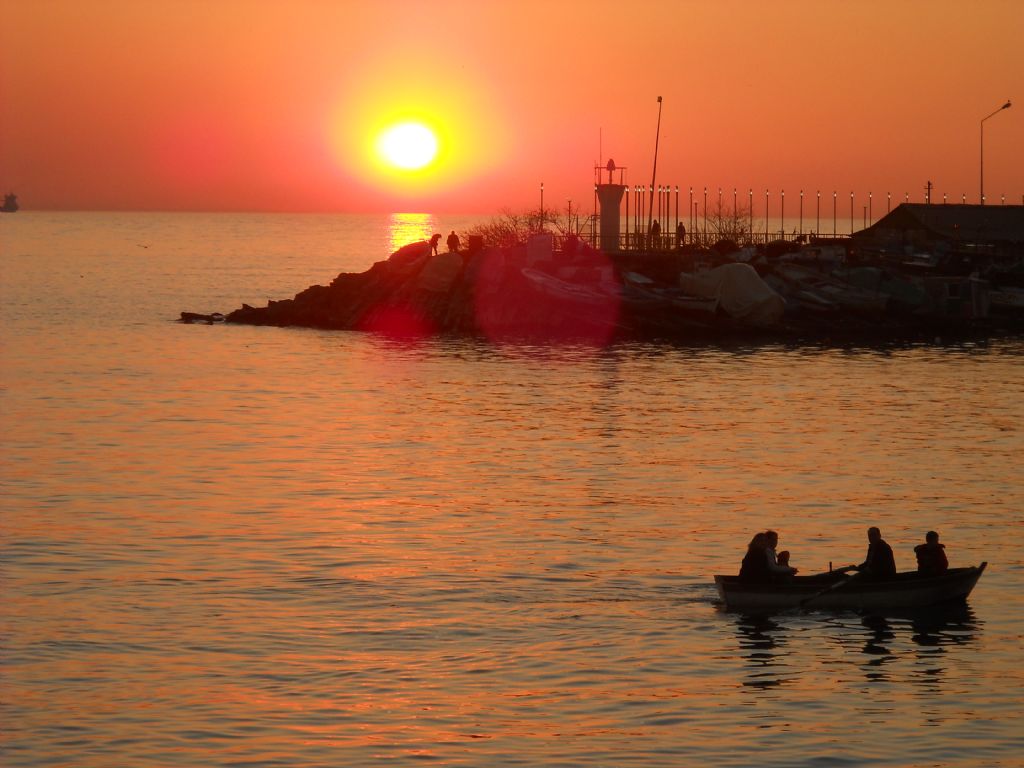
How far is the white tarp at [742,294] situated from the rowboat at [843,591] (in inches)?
2861

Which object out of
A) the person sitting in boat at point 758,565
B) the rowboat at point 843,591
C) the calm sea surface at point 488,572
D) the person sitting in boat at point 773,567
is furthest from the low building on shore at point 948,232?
the person sitting in boat at point 758,565

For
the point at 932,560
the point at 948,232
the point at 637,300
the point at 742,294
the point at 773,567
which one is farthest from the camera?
the point at 948,232

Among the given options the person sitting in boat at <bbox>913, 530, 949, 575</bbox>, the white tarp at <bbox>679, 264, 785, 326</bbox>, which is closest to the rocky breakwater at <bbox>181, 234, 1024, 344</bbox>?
the white tarp at <bbox>679, 264, 785, 326</bbox>

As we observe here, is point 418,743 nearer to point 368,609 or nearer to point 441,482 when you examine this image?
point 368,609

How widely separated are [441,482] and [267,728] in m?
24.3

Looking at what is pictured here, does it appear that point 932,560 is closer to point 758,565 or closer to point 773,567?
point 773,567

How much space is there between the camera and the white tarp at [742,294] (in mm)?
103438

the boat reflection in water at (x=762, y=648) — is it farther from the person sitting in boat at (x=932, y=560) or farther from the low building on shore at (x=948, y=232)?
the low building on shore at (x=948, y=232)

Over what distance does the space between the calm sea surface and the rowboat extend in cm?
44

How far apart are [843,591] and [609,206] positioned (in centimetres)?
8836

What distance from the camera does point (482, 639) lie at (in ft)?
96.5

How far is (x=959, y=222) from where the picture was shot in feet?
484

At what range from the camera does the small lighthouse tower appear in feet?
381

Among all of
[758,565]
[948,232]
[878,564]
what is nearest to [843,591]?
[878,564]
